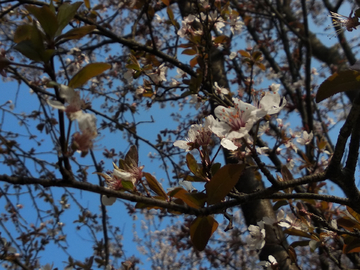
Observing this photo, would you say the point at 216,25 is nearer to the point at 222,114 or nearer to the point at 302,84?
the point at 222,114

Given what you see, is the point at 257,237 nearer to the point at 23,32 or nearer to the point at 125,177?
the point at 125,177

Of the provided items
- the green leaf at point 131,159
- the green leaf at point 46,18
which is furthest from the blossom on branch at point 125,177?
the green leaf at point 46,18

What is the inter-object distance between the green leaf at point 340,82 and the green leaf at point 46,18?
59cm

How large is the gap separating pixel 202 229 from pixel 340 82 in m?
0.47

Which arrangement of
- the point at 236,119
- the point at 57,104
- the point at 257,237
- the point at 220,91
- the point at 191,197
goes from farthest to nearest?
the point at 220,91 < the point at 257,237 < the point at 236,119 < the point at 191,197 < the point at 57,104

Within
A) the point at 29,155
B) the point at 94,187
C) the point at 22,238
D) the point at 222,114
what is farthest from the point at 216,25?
the point at 22,238

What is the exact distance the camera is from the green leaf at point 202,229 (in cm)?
63

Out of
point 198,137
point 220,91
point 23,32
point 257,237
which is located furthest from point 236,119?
point 220,91

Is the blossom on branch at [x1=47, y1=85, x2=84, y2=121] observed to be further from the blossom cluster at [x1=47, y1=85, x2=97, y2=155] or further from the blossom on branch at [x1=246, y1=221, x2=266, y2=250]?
the blossom on branch at [x1=246, y1=221, x2=266, y2=250]

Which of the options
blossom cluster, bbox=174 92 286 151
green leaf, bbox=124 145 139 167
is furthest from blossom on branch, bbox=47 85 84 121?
blossom cluster, bbox=174 92 286 151

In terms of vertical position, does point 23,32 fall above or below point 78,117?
above

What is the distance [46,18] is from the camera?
0.51 meters

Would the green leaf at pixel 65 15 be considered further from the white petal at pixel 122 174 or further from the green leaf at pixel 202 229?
the green leaf at pixel 202 229

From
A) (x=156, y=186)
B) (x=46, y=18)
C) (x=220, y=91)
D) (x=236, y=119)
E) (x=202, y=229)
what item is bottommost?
(x=202, y=229)
